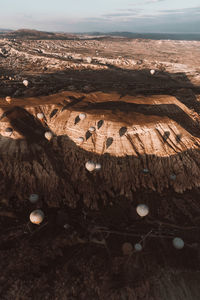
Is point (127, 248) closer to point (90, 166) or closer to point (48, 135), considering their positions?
point (90, 166)

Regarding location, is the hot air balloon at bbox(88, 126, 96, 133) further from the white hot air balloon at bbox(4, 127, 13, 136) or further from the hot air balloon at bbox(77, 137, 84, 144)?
the white hot air balloon at bbox(4, 127, 13, 136)

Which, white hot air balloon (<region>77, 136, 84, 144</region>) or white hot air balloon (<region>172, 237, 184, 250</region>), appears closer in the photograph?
white hot air balloon (<region>172, 237, 184, 250</region>)

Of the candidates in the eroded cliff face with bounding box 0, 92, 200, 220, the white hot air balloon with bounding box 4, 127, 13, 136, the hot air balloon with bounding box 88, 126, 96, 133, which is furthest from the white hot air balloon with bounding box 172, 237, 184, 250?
the white hot air balloon with bounding box 4, 127, 13, 136

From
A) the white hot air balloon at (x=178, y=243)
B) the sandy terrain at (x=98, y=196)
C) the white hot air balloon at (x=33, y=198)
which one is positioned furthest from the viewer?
the white hot air balloon at (x=33, y=198)

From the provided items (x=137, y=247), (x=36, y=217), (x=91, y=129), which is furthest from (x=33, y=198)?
(x=137, y=247)

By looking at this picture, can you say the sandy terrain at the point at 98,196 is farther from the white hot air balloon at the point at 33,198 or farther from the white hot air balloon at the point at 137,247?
the white hot air balloon at the point at 137,247

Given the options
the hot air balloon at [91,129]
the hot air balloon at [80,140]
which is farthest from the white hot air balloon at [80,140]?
the hot air balloon at [91,129]
